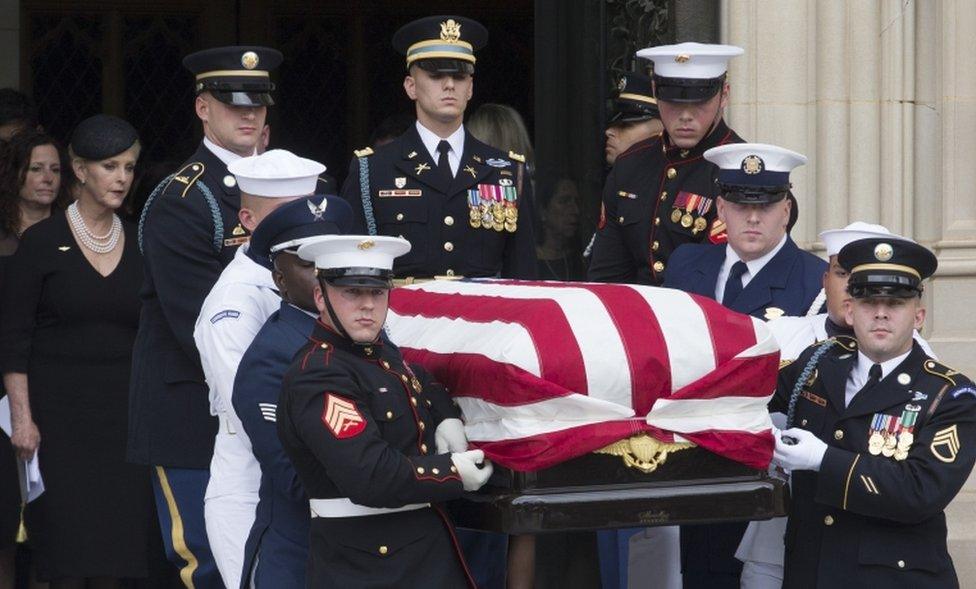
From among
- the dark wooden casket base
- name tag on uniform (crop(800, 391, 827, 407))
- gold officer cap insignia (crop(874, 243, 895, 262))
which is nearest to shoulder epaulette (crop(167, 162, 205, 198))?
the dark wooden casket base

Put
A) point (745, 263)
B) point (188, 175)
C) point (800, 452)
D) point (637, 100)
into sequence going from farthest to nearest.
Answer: point (637, 100) → point (188, 175) → point (745, 263) → point (800, 452)

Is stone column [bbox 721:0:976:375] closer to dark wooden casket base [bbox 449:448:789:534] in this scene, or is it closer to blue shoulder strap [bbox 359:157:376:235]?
blue shoulder strap [bbox 359:157:376:235]

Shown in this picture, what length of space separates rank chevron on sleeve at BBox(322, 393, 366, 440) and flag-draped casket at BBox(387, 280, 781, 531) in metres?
0.33

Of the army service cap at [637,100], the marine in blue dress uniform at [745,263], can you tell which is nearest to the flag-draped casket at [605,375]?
the marine in blue dress uniform at [745,263]

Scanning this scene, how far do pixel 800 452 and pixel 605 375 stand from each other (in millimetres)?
610

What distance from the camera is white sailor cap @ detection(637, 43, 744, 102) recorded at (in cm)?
642

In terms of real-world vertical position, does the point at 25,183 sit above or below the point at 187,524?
above

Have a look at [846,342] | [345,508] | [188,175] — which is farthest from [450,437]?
[188,175]

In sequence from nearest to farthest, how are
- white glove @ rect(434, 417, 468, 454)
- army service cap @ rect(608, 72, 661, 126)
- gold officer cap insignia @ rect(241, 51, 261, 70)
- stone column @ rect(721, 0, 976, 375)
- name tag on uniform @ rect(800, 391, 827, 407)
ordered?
white glove @ rect(434, 417, 468, 454) → name tag on uniform @ rect(800, 391, 827, 407) → gold officer cap insignia @ rect(241, 51, 261, 70) → army service cap @ rect(608, 72, 661, 126) → stone column @ rect(721, 0, 976, 375)

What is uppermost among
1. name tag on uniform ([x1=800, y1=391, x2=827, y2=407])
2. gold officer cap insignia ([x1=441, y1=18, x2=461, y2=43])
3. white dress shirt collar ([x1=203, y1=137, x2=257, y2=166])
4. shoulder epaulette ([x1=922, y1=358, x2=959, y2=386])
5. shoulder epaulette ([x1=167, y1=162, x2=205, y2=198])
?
gold officer cap insignia ([x1=441, y1=18, x2=461, y2=43])

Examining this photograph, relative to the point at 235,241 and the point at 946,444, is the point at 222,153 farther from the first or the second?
the point at 946,444

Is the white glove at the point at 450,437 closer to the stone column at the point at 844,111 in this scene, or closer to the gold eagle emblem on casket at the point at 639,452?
the gold eagle emblem on casket at the point at 639,452

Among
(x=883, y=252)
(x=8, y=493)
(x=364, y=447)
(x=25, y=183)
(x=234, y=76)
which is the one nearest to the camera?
(x=364, y=447)

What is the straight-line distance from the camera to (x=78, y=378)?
Answer: 7203 mm
